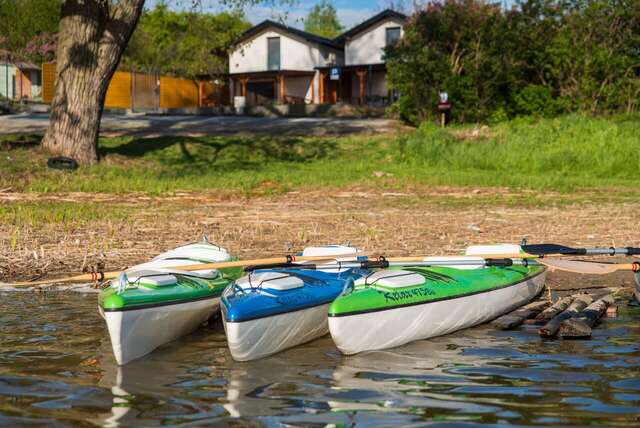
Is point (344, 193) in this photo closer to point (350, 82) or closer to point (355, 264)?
point (355, 264)

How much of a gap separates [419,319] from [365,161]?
50.3 ft

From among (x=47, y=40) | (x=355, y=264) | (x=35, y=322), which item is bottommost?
(x=35, y=322)

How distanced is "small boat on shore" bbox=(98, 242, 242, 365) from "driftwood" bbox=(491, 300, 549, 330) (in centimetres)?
265

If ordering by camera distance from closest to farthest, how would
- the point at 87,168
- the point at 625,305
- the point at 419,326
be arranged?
the point at 419,326 → the point at 625,305 → the point at 87,168

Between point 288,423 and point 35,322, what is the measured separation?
4028 mm

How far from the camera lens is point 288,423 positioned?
6027mm

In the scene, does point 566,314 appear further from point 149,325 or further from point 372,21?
point 372,21

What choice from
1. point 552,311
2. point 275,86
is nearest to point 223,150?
point 552,311

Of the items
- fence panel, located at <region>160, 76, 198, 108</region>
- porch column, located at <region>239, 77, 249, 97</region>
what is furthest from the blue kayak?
porch column, located at <region>239, 77, 249, 97</region>

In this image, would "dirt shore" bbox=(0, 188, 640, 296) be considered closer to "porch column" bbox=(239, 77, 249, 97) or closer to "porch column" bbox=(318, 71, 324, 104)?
"porch column" bbox=(318, 71, 324, 104)

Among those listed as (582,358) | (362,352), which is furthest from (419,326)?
(582,358)

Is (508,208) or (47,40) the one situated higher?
(47,40)

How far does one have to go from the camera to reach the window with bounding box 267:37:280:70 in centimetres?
5484

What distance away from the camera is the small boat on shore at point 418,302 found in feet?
25.6
